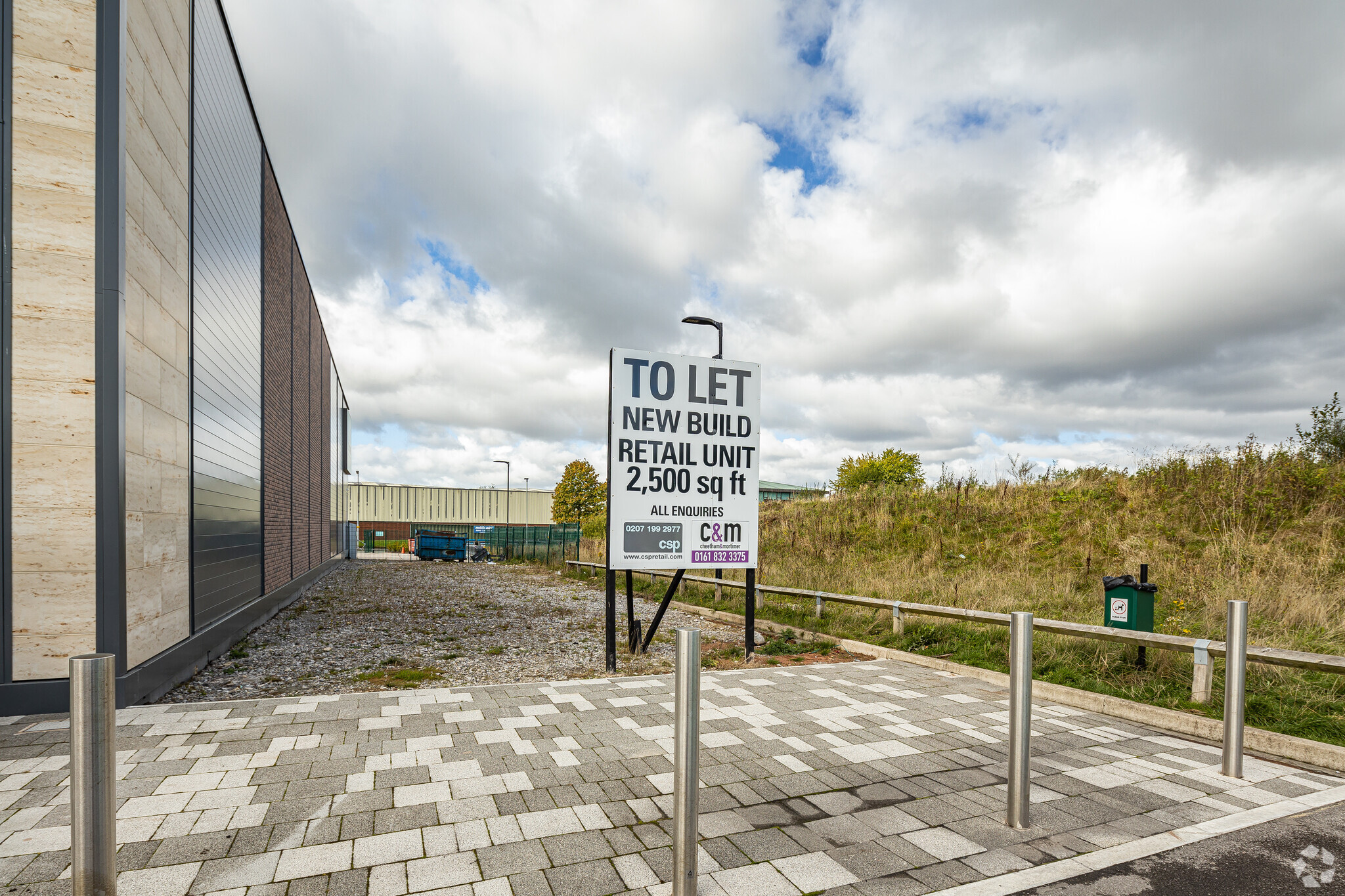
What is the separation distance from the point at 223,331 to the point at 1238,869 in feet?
42.0

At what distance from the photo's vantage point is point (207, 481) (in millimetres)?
9320

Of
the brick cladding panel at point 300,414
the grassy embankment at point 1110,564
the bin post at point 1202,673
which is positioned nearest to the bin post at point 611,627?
the grassy embankment at point 1110,564

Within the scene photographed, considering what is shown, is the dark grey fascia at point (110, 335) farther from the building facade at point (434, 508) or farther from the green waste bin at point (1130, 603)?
the building facade at point (434, 508)

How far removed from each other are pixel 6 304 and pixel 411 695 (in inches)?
199

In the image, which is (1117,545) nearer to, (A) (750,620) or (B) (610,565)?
(A) (750,620)

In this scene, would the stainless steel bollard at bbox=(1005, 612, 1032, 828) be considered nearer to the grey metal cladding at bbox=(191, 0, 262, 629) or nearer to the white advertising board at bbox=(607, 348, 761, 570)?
the white advertising board at bbox=(607, 348, 761, 570)

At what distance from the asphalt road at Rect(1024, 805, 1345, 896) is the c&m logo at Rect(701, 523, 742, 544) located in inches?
215

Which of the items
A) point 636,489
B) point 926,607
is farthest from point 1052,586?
point 636,489

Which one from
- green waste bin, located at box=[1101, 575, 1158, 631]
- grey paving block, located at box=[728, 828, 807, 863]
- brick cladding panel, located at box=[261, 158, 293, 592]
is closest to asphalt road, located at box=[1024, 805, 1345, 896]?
grey paving block, located at box=[728, 828, 807, 863]

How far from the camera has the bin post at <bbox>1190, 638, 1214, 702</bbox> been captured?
19.5 feet

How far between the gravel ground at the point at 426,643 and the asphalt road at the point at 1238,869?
5580mm

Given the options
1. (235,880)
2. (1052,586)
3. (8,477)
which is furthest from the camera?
(1052,586)

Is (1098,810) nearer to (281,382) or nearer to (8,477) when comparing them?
(8,477)

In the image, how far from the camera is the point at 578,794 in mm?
4156
